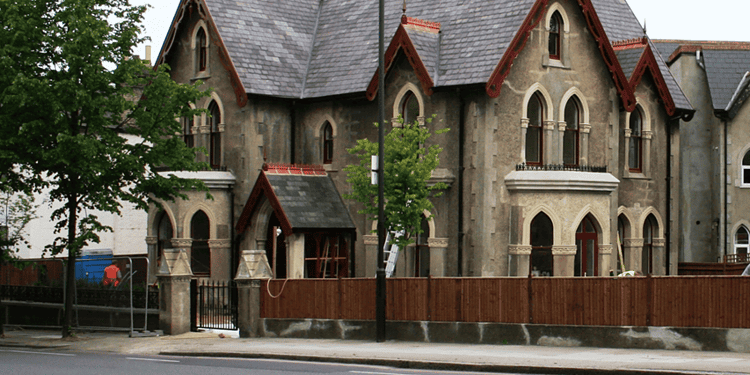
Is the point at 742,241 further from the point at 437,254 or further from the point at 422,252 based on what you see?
the point at 437,254

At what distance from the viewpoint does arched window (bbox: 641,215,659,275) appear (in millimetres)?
34750

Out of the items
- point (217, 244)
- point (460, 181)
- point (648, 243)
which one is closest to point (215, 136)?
point (217, 244)

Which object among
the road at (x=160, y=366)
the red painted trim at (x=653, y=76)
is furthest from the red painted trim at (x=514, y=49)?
the road at (x=160, y=366)

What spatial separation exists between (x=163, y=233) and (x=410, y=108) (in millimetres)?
10247

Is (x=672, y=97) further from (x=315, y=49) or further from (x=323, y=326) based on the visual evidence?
(x=323, y=326)

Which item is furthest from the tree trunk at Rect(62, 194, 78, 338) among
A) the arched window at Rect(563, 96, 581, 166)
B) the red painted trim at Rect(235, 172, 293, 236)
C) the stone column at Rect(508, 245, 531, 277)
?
the arched window at Rect(563, 96, 581, 166)

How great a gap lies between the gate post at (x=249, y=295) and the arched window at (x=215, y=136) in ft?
31.4

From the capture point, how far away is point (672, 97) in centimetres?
3522

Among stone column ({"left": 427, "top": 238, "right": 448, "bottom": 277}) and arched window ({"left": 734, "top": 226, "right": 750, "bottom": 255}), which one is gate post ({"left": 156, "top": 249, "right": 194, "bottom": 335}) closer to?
stone column ({"left": 427, "top": 238, "right": 448, "bottom": 277})

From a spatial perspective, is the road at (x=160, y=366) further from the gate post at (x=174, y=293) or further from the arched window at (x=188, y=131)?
the arched window at (x=188, y=131)

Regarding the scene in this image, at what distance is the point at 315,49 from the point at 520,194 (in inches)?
413

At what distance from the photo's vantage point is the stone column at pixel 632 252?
33719 mm

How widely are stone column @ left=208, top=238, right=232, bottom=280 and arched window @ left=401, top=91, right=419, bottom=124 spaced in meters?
7.62

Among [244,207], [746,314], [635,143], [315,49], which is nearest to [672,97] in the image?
[635,143]
